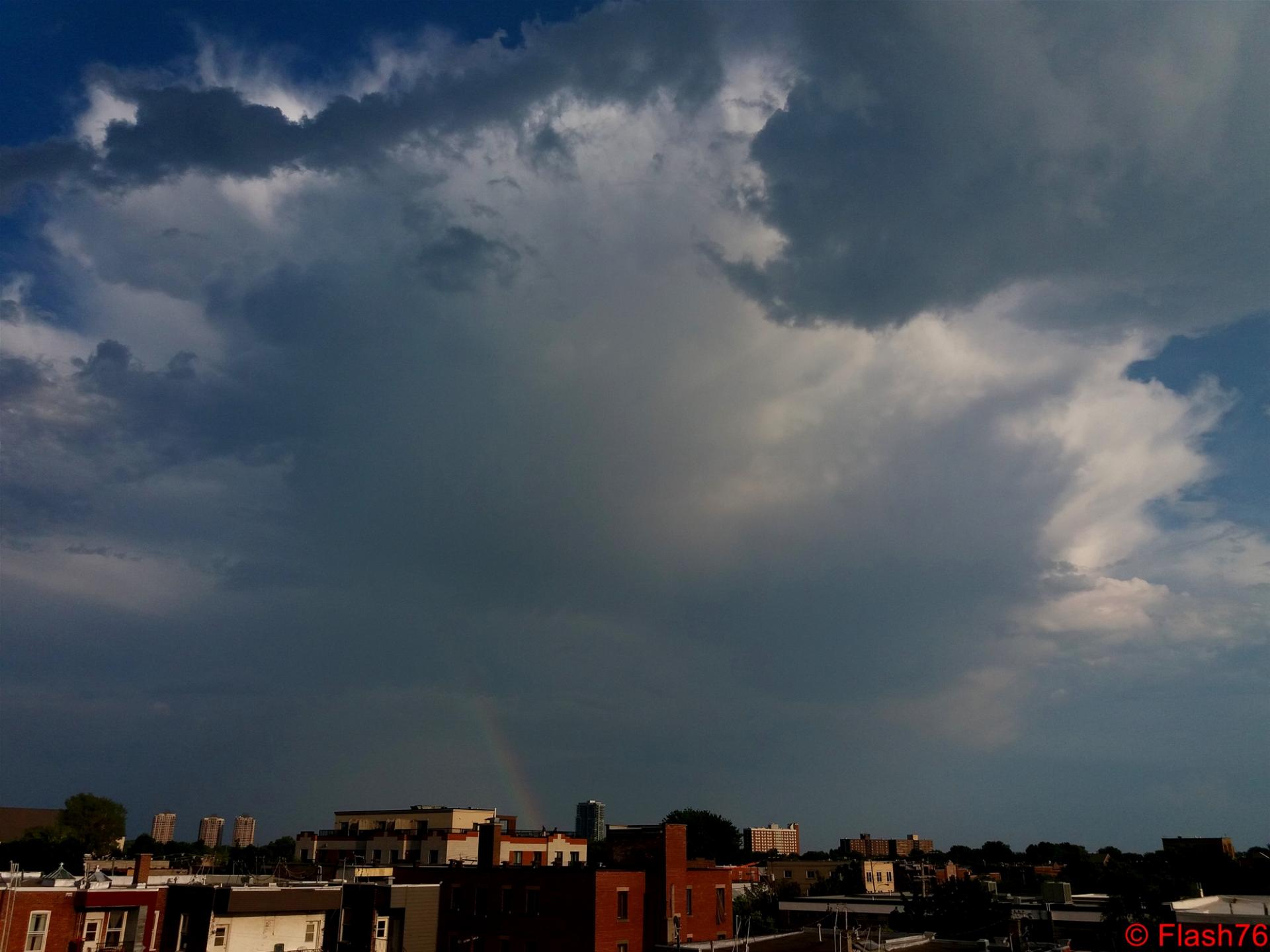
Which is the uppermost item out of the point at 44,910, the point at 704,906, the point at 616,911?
the point at 44,910

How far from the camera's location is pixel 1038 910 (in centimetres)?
10894

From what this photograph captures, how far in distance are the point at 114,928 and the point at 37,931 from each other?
5575 mm

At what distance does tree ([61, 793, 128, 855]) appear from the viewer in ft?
588

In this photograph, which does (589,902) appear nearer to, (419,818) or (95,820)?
(419,818)

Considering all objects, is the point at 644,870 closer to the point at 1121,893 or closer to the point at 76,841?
the point at 1121,893

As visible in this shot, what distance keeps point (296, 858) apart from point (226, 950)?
245 ft

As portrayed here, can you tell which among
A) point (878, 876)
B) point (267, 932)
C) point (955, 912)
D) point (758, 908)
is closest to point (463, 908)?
point (267, 932)

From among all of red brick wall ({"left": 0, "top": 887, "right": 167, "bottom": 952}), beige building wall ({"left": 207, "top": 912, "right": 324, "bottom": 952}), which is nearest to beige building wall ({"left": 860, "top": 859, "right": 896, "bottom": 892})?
beige building wall ({"left": 207, "top": 912, "right": 324, "bottom": 952})

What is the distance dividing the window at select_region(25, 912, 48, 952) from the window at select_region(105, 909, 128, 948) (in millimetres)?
4320

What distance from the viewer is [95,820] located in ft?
599


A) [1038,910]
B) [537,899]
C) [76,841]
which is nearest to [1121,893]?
[1038,910]

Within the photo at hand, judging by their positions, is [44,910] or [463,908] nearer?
[44,910]

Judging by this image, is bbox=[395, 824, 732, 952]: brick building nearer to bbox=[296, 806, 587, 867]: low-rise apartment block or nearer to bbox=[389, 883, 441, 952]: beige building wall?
bbox=[389, 883, 441, 952]: beige building wall

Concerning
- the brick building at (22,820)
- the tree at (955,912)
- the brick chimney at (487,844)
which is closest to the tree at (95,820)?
the brick building at (22,820)
